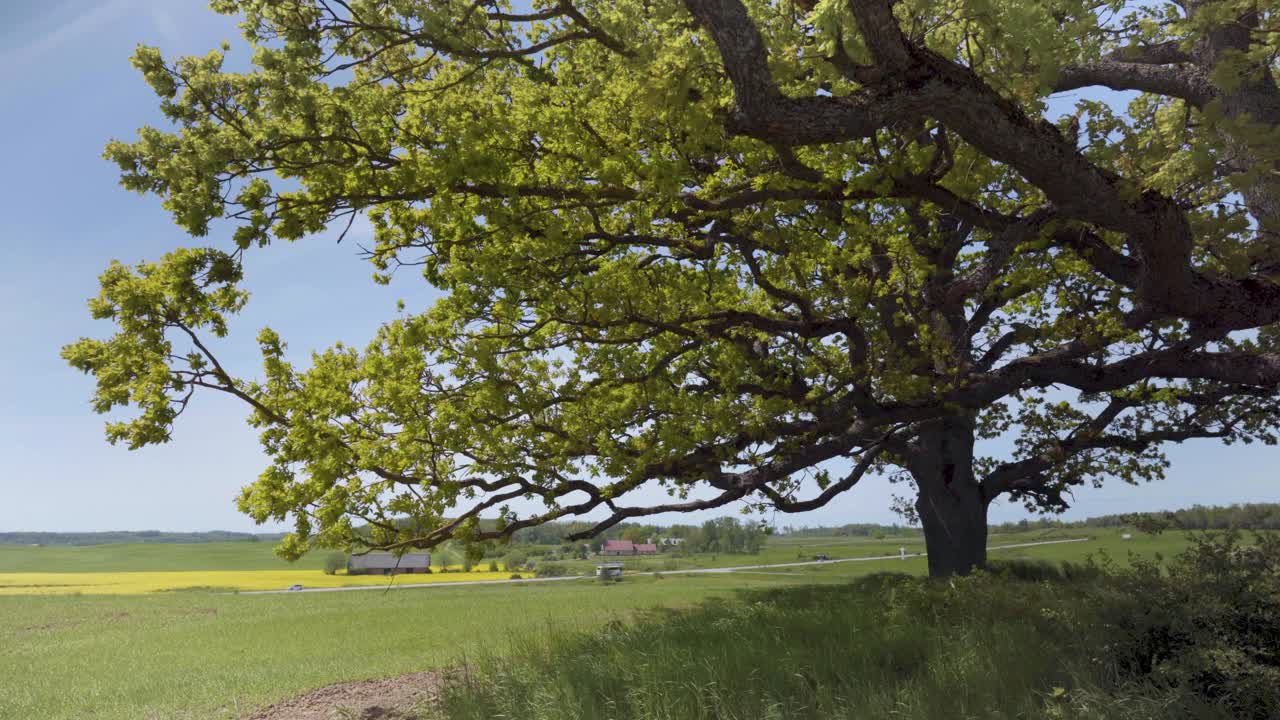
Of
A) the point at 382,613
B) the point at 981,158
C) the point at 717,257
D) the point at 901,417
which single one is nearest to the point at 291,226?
the point at 717,257

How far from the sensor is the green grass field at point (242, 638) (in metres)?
13.8

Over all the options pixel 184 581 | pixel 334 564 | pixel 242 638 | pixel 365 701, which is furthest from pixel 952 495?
pixel 184 581

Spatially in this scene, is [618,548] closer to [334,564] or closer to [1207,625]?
[334,564]

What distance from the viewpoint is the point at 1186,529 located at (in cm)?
1152

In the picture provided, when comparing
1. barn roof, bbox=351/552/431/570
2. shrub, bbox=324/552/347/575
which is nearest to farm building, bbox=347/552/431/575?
barn roof, bbox=351/552/431/570

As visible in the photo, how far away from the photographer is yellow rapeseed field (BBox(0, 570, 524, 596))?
3766 cm

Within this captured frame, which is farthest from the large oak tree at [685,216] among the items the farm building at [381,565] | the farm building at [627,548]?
the farm building at [627,548]

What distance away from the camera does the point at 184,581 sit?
145ft

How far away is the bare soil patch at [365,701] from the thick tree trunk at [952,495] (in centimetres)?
1320

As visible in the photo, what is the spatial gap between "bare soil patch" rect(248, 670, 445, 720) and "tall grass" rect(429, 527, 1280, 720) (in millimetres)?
815

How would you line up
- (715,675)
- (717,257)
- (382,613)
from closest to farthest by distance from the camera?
1. (715,675)
2. (717,257)
3. (382,613)

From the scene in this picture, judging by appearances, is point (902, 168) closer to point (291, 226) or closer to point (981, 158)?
point (981, 158)

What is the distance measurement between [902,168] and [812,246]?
1903mm

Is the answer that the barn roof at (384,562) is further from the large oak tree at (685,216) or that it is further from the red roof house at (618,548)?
the large oak tree at (685,216)
